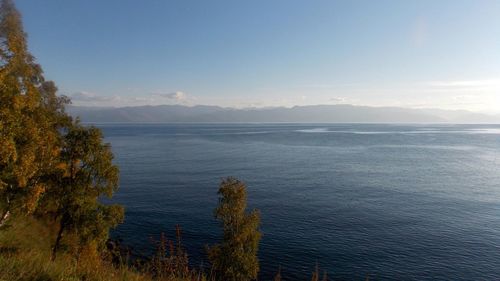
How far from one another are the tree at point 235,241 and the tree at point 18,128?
19.0m

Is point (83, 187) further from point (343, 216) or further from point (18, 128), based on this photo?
point (343, 216)

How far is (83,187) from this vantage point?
2753cm

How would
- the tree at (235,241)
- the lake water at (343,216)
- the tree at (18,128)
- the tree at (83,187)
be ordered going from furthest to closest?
the lake water at (343,216), the tree at (235,241), the tree at (83,187), the tree at (18,128)

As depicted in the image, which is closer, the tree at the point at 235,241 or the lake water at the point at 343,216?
the tree at the point at 235,241

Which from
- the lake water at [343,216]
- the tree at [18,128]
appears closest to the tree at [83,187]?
the tree at [18,128]

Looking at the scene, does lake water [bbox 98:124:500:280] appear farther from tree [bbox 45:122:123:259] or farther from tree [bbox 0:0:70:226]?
tree [bbox 0:0:70:226]

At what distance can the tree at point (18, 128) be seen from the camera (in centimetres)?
1638

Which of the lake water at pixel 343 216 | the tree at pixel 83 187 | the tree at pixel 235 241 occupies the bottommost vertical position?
the lake water at pixel 343 216

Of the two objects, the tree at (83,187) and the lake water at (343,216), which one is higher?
the tree at (83,187)

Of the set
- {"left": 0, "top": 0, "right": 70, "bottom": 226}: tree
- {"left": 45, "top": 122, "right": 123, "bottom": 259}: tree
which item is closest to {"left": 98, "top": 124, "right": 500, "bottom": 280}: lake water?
{"left": 45, "top": 122, "right": 123, "bottom": 259}: tree

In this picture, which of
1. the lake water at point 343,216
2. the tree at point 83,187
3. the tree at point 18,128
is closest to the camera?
the tree at point 18,128

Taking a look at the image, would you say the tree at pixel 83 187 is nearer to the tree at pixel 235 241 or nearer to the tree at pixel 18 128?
the tree at pixel 18 128

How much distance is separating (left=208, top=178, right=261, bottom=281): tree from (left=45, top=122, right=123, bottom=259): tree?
13.0 metres

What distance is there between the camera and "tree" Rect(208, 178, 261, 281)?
122 ft
